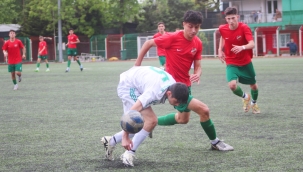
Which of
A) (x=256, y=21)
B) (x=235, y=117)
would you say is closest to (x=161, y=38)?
(x=235, y=117)

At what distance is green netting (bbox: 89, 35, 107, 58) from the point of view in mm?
56562

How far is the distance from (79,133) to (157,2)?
194 feet

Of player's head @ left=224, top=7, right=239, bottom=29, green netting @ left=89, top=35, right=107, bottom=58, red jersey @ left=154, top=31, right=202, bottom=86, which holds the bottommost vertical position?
red jersey @ left=154, top=31, right=202, bottom=86

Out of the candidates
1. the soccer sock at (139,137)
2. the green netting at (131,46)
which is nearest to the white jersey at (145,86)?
the soccer sock at (139,137)

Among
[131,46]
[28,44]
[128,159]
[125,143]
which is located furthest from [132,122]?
[131,46]

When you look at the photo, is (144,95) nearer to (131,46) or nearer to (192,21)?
(192,21)

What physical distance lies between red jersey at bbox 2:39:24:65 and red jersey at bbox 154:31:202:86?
12.5m

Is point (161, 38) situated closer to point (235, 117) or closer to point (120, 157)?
point (120, 157)

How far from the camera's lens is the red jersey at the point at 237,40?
413 inches

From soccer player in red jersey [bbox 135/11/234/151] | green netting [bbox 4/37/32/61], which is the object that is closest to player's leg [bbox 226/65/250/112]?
soccer player in red jersey [bbox 135/11/234/151]

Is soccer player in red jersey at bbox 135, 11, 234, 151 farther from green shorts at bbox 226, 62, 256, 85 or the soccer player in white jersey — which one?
green shorts at bbox 226, 62, 256, 85

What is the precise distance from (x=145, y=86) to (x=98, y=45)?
51326 mm

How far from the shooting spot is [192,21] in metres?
7.12

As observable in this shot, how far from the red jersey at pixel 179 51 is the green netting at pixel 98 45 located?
48917 millimetres
